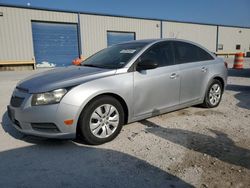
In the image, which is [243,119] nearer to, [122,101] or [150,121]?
[150,121]

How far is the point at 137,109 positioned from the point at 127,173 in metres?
1.35

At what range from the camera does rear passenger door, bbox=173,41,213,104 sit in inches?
175

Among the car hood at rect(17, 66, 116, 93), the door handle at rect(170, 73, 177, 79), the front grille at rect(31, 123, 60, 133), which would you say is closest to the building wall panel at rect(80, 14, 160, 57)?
the door handle at rect(170, 73, 177, 79)

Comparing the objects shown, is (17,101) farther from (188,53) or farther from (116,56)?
(188,53)

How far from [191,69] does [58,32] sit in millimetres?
16553

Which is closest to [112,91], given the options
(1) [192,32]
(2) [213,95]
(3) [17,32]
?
(2) [213,95]

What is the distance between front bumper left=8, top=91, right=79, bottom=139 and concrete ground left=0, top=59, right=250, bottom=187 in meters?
0.29

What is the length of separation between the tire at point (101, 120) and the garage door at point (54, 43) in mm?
16517

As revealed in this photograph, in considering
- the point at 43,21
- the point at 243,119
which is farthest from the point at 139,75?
the point at 43,21

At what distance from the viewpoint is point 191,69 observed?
15.0ft

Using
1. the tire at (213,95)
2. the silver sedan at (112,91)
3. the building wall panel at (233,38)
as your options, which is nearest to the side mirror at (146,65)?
the silver sedan at (112,91)

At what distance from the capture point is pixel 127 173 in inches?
105

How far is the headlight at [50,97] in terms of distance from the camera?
10.2 ft

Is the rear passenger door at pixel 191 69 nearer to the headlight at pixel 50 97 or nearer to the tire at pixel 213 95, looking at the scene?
the tire at pixel 213 95
